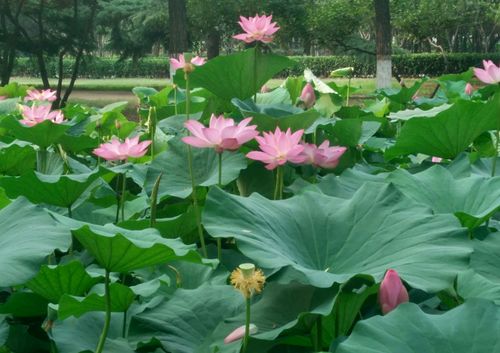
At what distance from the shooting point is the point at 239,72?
1.30 meters

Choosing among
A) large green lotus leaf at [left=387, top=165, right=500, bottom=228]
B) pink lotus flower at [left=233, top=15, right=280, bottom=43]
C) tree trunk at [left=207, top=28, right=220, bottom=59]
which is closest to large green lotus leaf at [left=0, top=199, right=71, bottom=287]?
large green lotus leaf at [left=387, top=165, right=500, bottom=228]

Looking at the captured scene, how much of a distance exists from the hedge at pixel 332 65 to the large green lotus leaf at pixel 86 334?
1695 cm

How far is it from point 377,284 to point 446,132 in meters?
0.64

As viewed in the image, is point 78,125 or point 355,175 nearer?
point 355,175

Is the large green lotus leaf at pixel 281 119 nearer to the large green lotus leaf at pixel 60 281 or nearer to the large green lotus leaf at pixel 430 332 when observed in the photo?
the large green lotus leaf at pixel 60 281

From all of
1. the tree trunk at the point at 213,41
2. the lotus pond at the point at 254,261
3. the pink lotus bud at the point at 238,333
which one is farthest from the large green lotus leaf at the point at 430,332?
the tree trunk at the point at 213,41

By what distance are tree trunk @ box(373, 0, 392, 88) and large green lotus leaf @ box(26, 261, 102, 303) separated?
13103mm

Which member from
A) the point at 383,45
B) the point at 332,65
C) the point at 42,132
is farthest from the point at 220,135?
the point at 332,65

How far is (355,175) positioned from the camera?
1104 mm

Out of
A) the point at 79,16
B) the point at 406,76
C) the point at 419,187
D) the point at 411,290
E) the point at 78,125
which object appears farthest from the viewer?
the point at 406,76

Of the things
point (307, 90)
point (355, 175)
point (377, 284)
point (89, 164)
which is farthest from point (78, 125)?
point (377, 284)

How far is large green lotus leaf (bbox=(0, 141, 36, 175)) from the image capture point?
4.68 feet

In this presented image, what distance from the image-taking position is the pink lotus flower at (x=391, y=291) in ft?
2.12

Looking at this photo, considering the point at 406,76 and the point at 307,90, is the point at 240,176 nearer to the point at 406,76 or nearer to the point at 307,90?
the point at 307,90
